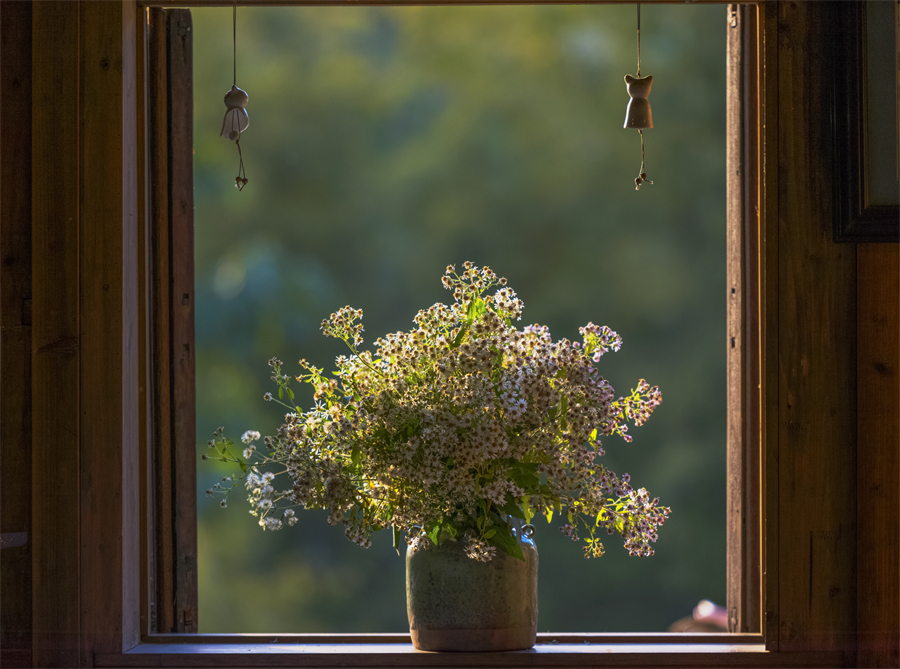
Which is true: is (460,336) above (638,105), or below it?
below

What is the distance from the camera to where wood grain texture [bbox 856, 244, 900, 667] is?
1.30 metres

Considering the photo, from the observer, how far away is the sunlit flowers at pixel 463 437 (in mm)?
1202

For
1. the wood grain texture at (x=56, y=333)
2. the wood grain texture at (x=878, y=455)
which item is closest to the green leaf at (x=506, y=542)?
the wood grain texture at (x=878, y=455)

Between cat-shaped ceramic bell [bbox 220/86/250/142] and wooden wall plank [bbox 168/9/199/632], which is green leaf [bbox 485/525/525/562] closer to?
wooden wall plank [bbox 168/9/199/632]

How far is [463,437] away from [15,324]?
0.82m

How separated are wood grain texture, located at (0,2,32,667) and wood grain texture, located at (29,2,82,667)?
31mm

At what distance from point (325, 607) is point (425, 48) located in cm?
441

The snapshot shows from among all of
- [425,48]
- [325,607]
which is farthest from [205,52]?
[325,607]

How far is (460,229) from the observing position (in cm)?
616

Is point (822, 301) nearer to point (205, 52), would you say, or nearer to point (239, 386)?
point (239, 386)

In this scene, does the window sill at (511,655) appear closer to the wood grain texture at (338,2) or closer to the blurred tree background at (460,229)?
the wood grain texture at (338,2)

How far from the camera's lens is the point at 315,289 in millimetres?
5930

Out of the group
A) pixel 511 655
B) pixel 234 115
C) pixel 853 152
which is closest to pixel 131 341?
pixel 234 115

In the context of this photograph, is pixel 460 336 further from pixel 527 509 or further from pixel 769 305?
pixel 769 305
